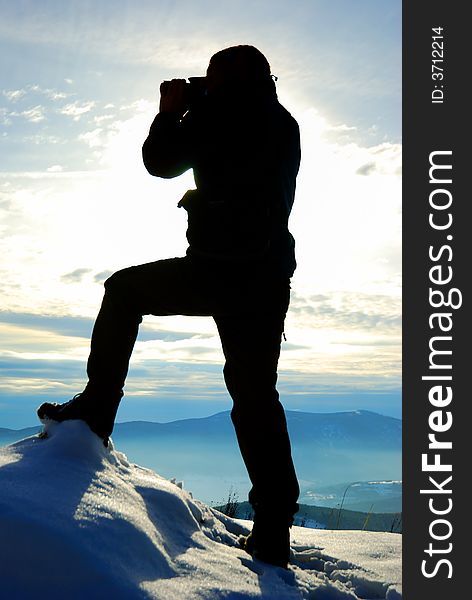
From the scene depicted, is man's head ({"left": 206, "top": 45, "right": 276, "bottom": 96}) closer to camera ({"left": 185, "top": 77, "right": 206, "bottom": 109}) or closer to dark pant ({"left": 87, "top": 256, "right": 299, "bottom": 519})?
camera ({"left": 185, "top": 77, "right": 206, "bottom": 109})

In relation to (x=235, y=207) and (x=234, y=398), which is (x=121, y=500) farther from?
(x=235, y=207)

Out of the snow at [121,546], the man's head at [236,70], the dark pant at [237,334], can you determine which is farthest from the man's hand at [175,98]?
the snow at [121,546]

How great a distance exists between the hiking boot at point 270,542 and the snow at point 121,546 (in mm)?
85

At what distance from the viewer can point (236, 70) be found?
3.49 metres

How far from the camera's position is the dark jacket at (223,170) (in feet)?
10.8

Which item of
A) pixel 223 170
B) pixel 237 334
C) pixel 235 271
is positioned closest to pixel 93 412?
pixel 237 334

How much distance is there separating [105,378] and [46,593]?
1.54 m

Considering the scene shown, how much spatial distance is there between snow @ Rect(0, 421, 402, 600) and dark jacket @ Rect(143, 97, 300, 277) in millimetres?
1312

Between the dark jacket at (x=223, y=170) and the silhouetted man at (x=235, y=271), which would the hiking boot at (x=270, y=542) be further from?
the dark jacket at (x=223, y=170)

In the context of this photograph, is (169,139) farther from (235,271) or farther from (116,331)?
(116,331)

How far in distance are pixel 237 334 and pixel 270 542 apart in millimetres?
1187

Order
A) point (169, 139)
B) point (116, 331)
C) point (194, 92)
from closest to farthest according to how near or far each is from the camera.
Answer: point (169, 139) → point (194, 92) → point (116, 331)

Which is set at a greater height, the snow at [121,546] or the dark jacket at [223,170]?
the dark jacket at [223,170]

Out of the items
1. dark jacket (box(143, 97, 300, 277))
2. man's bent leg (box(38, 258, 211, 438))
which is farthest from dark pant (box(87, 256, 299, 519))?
dark jacket (box(143, 97, 300, 277))
